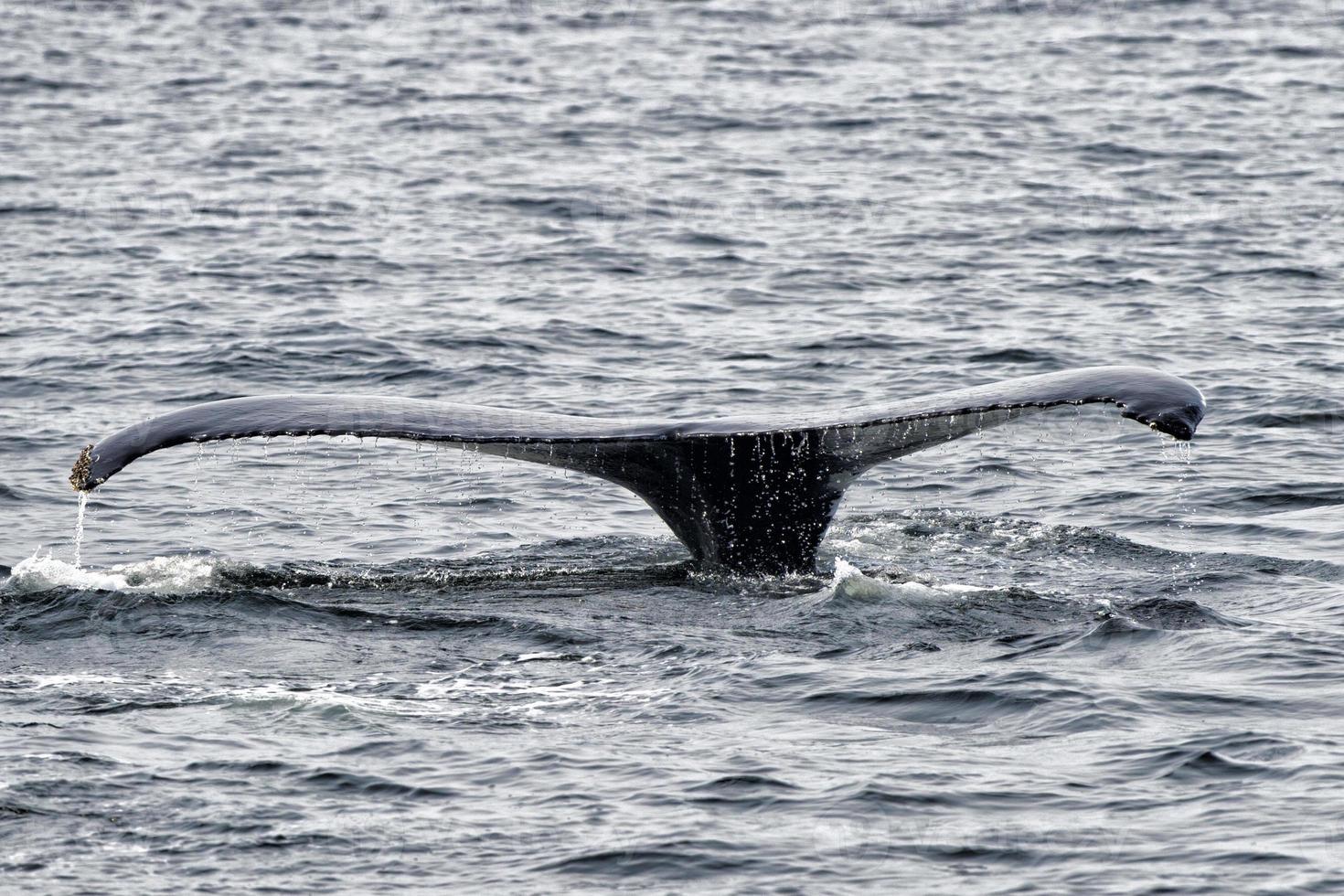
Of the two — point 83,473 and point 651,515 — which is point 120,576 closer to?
point 83,473

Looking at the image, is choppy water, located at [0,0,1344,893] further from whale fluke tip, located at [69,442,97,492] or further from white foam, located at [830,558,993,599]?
whale fluke tip, located at [69,442,97,492]

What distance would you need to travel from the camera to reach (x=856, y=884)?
836 centimetres

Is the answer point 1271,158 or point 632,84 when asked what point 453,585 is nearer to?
point 1271,158

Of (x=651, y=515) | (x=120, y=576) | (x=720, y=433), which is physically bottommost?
(x=651, y=515)

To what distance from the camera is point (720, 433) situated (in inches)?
431

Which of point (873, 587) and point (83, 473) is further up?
point (83, 473)

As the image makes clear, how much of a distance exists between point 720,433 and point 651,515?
4209 mm

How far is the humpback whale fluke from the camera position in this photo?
33.5ft

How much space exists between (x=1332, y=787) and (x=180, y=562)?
702 cm

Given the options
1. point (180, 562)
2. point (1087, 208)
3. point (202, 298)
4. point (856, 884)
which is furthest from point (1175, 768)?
point (1087, 208)

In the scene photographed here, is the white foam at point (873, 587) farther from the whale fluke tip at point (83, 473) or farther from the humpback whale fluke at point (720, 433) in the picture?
the whale fluke tip at point (83, 473)

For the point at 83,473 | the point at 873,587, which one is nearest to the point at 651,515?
the point at 873,587

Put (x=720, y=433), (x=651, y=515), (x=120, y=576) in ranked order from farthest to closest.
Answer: (x=651, y=515), (x=120, y=576), (x=720, y=433)

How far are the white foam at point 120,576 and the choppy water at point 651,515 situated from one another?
60mm
